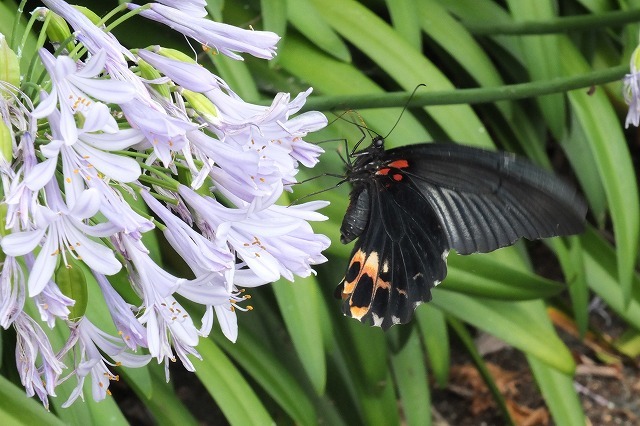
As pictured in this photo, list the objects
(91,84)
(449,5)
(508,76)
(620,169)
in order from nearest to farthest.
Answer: (91,84)
(620,169)
(449,5)
(508,76)

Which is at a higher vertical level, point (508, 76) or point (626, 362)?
point (508, 76)

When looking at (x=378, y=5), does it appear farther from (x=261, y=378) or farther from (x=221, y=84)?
(x=221, y=84)

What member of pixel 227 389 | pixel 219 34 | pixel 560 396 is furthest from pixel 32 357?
pixel 560 396

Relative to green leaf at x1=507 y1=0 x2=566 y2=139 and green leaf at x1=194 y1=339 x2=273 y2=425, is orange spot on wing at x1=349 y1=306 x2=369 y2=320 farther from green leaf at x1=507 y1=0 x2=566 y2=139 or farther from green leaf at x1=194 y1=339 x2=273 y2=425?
green leaf at x1=507 y1=0 x2=566 y2=139

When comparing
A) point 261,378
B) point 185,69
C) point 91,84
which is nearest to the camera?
point 91,84

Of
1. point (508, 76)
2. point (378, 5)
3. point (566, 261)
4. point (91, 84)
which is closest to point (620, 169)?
A: point (566, 261)

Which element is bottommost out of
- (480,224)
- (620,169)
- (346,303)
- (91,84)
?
(346,303)

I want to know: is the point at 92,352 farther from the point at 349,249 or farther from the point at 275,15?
the point at 275,15

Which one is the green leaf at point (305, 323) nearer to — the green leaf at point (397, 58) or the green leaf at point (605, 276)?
the green leaf at point (397, 58)
